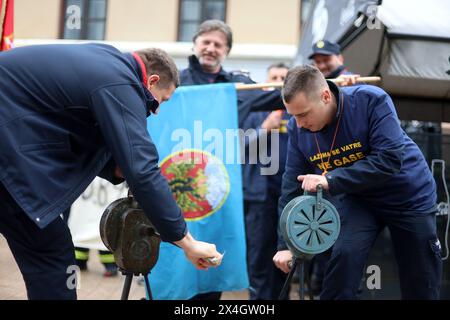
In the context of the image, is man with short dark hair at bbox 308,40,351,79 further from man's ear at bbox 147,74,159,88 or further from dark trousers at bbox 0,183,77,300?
dark trousers at bbox 0,183,77,300

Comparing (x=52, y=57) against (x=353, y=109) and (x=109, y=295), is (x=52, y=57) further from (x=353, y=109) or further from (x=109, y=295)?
(x=109, y=295)

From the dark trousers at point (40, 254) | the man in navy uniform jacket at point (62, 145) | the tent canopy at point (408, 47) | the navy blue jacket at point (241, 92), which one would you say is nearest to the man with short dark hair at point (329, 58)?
the tent canopy at point (408, 47)

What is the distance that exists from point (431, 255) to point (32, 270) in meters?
2.12

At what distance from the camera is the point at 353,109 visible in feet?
9.21

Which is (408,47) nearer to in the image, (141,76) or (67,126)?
(141,76)

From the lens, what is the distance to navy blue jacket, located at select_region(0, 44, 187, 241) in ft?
6.58

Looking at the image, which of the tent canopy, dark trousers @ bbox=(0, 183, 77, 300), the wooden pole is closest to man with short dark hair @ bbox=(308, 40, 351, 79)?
the tent canopy

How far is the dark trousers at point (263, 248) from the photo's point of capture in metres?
4.33

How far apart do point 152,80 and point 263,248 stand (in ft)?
8.09

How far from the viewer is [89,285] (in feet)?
15.2

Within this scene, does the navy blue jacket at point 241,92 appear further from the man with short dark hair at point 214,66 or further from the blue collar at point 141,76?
the blue collar at point 141,76

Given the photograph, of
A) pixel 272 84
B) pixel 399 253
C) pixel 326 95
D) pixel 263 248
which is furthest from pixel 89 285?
pixel 326 95

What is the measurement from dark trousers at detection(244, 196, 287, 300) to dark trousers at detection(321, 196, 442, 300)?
138 centimetres

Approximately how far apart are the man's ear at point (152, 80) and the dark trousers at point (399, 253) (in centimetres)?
142
